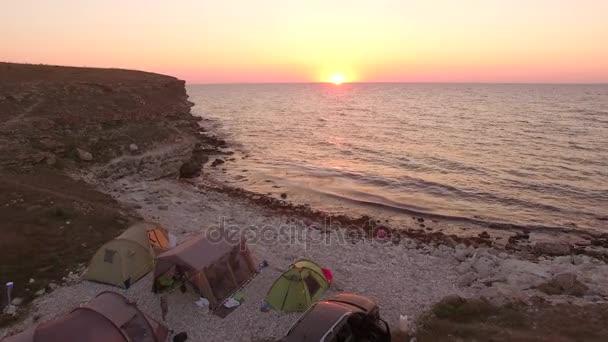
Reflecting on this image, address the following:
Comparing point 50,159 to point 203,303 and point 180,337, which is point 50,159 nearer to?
point 203,303

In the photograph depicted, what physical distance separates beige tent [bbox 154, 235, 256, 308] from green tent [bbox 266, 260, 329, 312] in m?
1.81

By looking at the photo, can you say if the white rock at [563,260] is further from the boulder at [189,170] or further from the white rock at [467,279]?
the boulder at [189,170]

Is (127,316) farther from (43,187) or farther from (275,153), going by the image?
(275,153)

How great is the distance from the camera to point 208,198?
33.1 m

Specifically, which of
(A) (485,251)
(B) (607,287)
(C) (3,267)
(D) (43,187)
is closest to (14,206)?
(D) (43,187)

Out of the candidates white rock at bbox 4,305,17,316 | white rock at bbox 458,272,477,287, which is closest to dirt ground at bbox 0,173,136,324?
white rock at bbox 4,305,17,316

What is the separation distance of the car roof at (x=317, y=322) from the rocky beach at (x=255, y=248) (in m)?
2.57

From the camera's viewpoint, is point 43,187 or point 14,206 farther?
point 43,187

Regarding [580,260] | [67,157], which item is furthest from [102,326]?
[67,157]

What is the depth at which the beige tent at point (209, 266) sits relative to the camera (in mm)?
15930

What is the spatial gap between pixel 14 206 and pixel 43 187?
13.5 ft

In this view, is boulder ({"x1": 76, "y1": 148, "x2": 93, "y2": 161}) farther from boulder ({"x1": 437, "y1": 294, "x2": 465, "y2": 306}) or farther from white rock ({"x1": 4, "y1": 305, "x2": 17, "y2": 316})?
boulder ({"x1": 437, "y1": 294, "x2": 465, "y2": 306})

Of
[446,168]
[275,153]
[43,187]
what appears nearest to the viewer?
[43,187]

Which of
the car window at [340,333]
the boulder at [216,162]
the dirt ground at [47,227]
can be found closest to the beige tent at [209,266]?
the dirt ground at [47,227]
